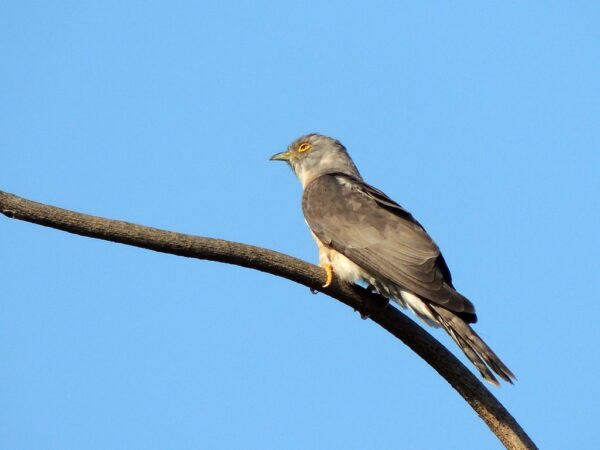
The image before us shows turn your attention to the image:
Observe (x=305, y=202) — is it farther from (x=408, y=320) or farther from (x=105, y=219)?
(x=105, y=219)

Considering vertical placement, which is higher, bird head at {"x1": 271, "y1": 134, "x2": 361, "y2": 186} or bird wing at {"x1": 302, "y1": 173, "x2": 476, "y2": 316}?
bird head at {"x1": 271, "y1": 134, "x2": 361, "y2": 186}

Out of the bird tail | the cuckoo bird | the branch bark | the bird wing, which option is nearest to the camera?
the branch bark

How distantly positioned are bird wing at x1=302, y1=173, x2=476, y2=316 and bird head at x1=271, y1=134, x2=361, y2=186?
1.08 meters

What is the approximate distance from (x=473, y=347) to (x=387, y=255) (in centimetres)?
122

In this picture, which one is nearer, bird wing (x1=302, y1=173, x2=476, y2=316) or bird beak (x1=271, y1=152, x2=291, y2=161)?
bird wing (x1=302, y1=173, x2=476, y2=316)

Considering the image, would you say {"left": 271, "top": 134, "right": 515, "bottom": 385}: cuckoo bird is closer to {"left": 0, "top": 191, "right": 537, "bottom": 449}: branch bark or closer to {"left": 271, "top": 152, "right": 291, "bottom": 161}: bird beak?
{"left": 0, "top": 191, "right": 537, "bottom": 449}: branch bark

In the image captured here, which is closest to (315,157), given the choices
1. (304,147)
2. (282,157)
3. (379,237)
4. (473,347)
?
(304,147)

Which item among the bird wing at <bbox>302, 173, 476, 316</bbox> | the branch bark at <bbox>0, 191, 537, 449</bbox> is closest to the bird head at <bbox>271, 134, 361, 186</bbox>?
the bird wing at <bbox>302, 173, 476, 316</bbox>

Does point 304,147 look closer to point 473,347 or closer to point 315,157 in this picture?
point 315,157

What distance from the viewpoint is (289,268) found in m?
4.52

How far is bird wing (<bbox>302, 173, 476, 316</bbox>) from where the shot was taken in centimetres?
541

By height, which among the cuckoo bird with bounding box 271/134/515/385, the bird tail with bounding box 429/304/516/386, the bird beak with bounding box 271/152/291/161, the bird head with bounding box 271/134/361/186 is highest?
the bird beak with bounding box 271/152/291/161

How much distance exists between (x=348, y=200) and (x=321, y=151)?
75.5 inches

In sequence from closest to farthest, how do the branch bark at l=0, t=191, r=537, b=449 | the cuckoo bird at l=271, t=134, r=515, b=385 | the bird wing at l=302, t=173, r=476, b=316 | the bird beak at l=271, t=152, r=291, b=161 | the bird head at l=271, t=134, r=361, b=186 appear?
1. the branch bark at l=0, t=191, r=537, b=449
2. the cuckoo bird at l=271, t=134, r=515, b=385
3. the bird wing at l=302, t=173, r=476, b=316
4. the bird head at l=271, t=134, r=361, b=186
5. the bird beak at l=271, t=152, r=291, b=161
